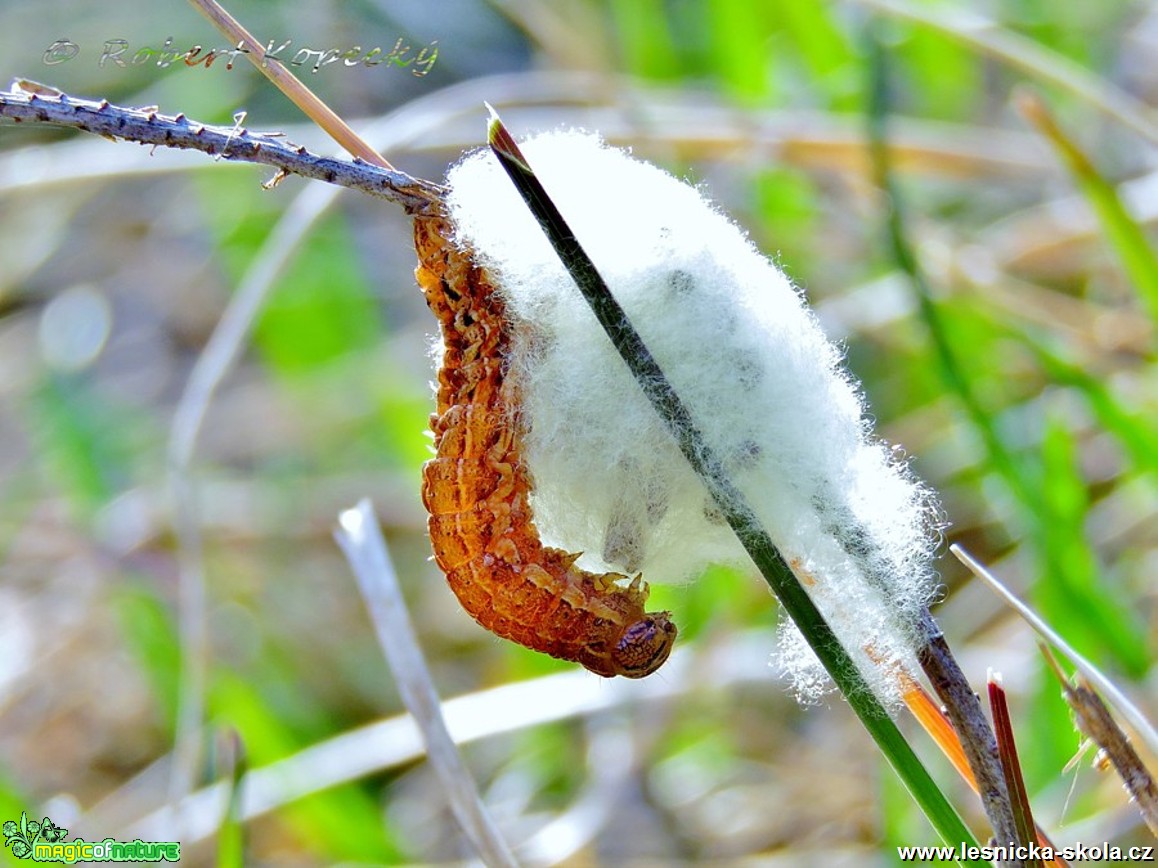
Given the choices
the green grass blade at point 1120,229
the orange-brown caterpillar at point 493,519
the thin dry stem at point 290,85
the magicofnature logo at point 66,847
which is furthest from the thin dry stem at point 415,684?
the green grass blade at point 1120,229

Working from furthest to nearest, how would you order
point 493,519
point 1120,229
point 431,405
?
point 431,405, point 1120,229, point 493,519

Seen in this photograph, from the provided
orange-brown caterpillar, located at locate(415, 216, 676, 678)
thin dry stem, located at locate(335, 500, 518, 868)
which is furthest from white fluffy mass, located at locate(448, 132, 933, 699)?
thin dry stem, located at locate(335, 500, 518, 868)

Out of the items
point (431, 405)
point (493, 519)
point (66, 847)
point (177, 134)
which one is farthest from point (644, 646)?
point (431, 405)

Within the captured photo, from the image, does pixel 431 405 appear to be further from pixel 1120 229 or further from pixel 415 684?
pixel 415 684

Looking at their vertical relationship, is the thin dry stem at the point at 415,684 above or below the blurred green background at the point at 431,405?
below

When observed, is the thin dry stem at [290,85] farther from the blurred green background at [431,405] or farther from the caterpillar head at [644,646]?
the blurred green background at [431,405]
